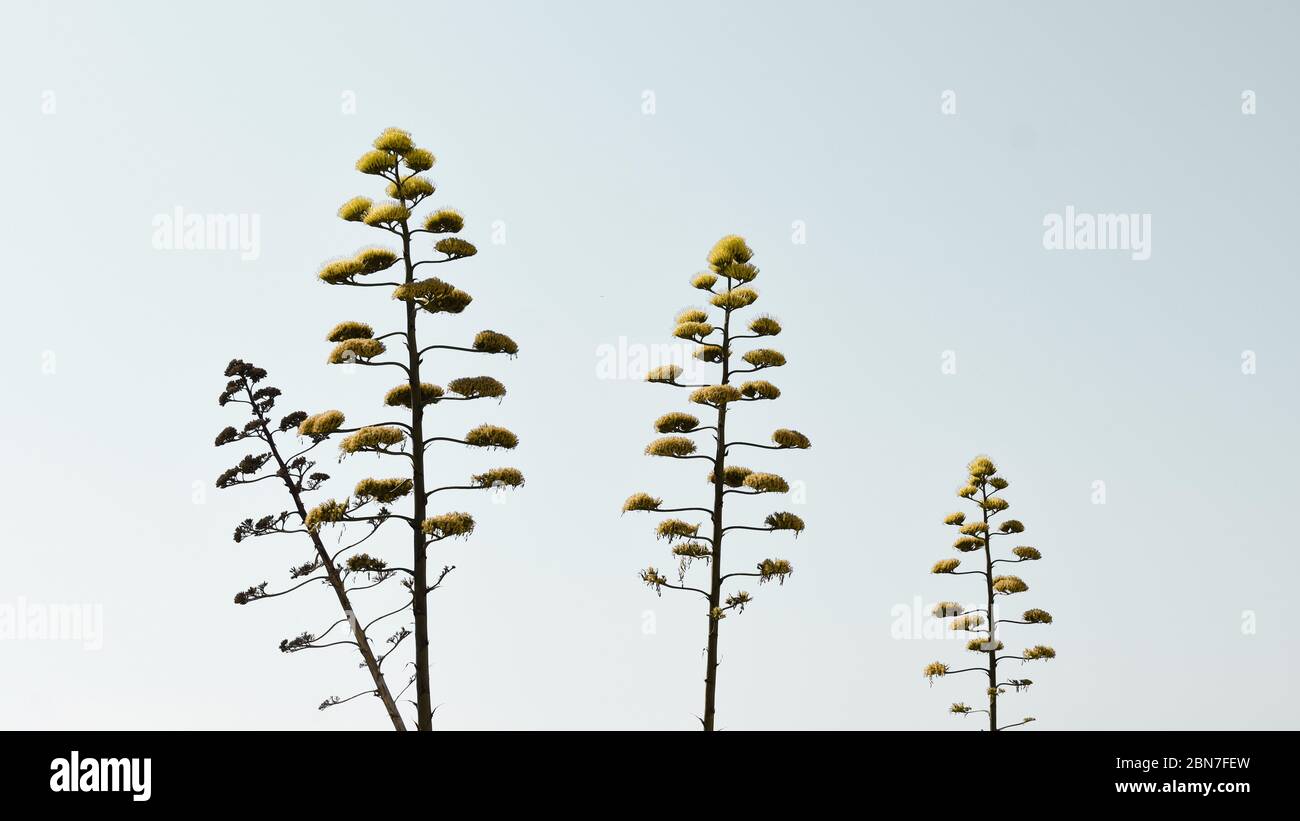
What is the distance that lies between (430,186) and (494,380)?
371 cm

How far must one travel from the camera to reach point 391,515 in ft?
69.2

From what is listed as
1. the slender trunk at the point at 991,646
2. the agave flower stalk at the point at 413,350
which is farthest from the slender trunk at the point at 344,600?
the slender trunk at the point at 991,646

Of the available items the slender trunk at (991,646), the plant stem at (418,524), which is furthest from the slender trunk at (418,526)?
the slender trunk at (991,646)

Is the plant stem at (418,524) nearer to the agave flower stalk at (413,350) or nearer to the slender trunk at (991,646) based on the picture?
the agave flower stalk at (413,350)

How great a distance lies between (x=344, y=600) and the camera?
21.6 meters

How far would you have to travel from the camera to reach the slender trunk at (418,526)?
66.3ft

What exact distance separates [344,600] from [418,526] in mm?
2162

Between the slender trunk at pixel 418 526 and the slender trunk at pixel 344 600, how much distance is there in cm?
117
